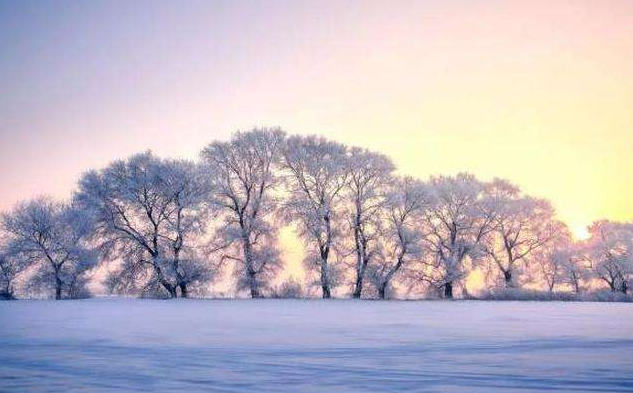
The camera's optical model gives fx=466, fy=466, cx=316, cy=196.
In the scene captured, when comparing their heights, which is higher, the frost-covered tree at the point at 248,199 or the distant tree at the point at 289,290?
the frost-covered tree at the point at 248,199

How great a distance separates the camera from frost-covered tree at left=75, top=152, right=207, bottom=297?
104 feet

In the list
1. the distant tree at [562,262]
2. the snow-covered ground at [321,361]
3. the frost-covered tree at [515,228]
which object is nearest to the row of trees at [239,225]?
the frost-covered tree at [515,228]

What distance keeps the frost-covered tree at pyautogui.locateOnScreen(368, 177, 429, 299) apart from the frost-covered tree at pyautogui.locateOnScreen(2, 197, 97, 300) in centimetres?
2033

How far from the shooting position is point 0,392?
363 centimetres

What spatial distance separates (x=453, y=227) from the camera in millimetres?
36219

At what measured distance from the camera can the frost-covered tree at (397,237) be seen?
31312 millimetres

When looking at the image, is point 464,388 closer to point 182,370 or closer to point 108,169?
point 182,370

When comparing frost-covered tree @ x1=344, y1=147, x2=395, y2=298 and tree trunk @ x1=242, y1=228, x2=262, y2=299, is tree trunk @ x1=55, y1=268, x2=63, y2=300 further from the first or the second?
frost-covered tree @ x1=344, y1=147, x2=395, y2=298

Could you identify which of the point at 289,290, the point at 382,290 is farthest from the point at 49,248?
the point at 382,290

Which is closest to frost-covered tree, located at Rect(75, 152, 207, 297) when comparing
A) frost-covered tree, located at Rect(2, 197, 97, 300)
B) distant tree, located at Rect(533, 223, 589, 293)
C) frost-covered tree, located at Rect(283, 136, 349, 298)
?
frost-covered tree, located at Rect(2, 197, 97, 300)

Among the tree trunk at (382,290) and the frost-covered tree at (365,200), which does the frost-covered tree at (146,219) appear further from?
the tree trunk at (382,290)

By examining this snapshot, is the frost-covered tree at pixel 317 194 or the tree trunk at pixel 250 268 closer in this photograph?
the frost-covered tree at pixel 317 194

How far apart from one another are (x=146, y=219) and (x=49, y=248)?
8326 mm

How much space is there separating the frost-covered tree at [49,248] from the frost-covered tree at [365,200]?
18771 millimetres
